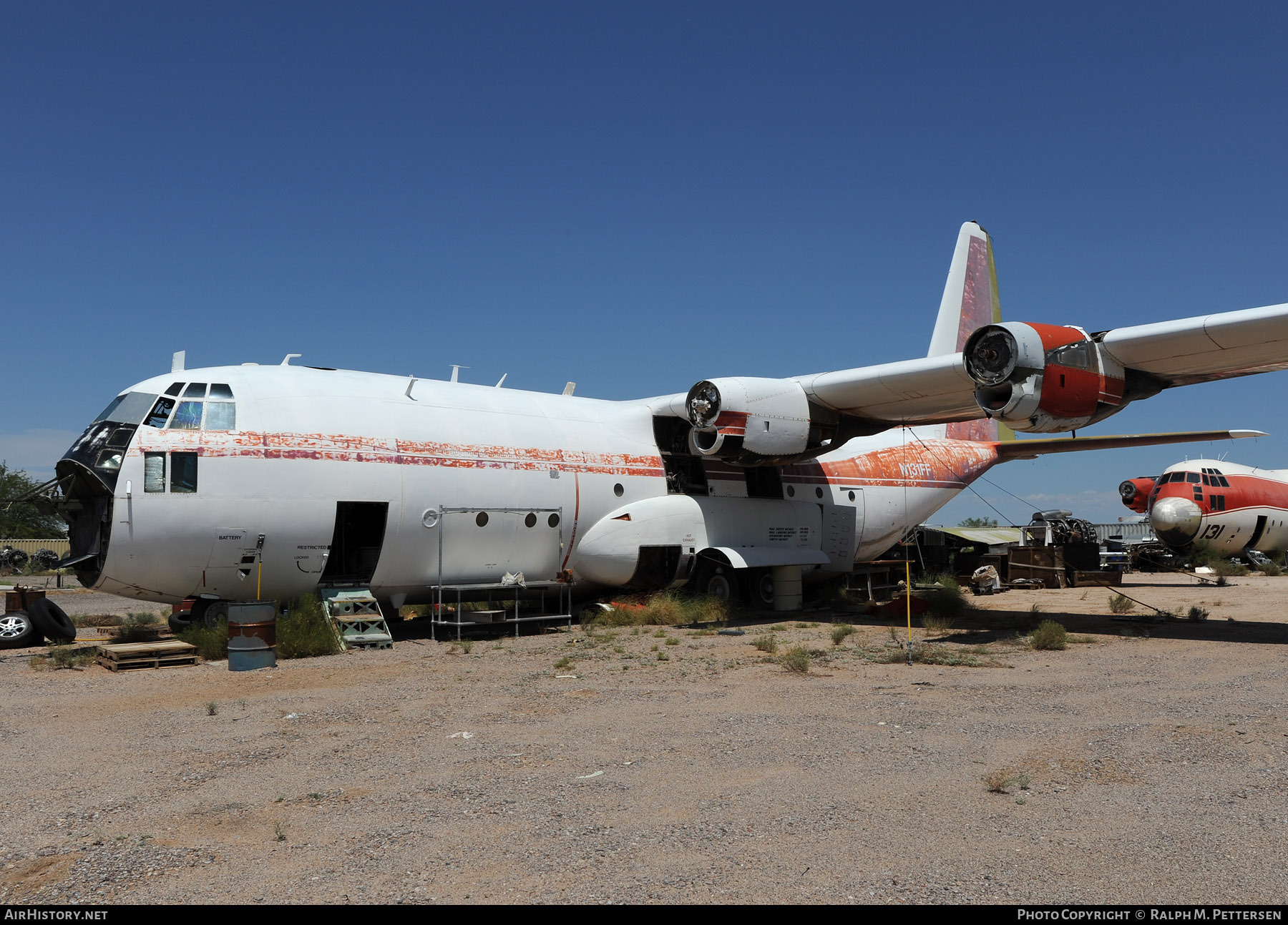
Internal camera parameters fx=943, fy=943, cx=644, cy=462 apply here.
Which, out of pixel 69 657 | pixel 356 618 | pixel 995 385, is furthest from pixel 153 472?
pixel 995 385

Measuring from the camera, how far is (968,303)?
2380 centimetres

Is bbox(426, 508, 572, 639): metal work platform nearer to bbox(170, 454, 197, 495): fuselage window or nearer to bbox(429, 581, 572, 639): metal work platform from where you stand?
bbox(429, 581, 572, 639): metal work platform

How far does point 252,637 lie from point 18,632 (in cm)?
506

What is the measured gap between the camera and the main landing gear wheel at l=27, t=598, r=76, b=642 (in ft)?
47.5

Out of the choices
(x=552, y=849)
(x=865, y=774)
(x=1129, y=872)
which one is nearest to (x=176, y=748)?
(x=552, y=849)

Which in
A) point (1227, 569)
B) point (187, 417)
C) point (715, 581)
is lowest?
point (1227, 569)

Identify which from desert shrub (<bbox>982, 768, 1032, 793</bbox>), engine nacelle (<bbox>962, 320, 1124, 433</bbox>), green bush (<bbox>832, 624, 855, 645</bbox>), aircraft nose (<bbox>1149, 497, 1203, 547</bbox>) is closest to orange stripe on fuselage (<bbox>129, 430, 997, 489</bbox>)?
green bush (<bbox>832, 624, 855, 645</bbox>)

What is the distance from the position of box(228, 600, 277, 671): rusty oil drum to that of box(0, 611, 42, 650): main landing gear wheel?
431 centimetres

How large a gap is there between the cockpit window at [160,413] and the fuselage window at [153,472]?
49 cm

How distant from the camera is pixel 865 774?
632 cm

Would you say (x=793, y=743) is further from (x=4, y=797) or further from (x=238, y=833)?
(x=4, y=797)

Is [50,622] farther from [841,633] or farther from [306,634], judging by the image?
[841,633]

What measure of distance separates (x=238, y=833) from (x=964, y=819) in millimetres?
4050

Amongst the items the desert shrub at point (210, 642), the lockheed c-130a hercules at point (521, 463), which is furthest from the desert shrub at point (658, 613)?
the desert shrub at point (210, 642)
